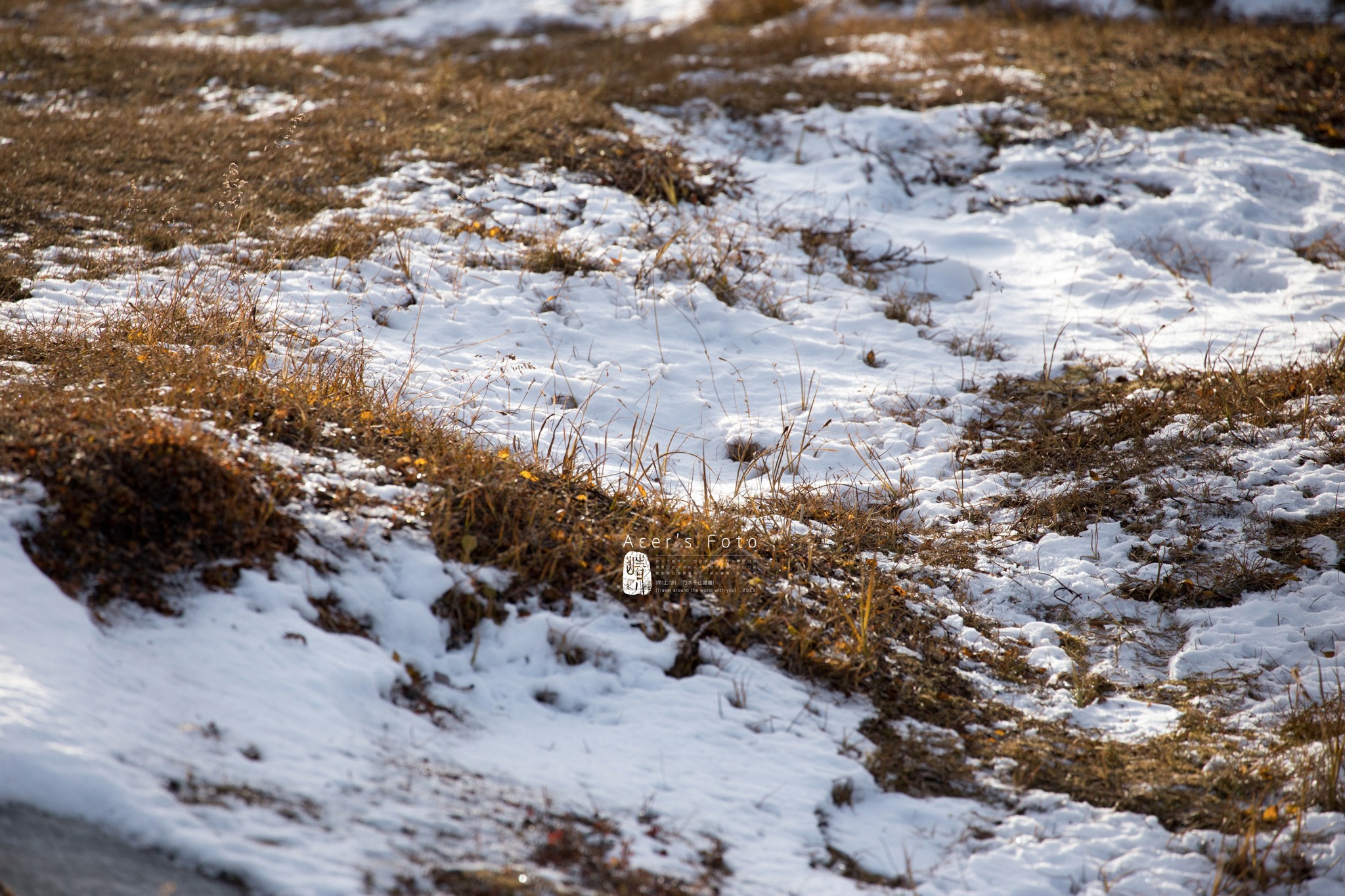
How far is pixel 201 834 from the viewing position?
212cm

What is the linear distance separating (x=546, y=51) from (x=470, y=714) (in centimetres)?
1328

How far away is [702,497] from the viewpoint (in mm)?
4555

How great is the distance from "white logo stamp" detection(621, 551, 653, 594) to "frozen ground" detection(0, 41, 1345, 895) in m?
0.17

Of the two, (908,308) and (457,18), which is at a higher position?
(457,18)

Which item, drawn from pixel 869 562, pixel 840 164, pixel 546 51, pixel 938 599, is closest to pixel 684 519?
pixel 869 562

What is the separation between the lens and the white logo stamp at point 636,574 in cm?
355

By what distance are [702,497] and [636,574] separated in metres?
1.06

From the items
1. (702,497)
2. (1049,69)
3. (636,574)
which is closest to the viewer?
(636,574)

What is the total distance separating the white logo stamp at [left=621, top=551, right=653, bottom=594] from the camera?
3555mm

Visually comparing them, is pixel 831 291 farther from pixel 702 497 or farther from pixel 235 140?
pixel 235 140

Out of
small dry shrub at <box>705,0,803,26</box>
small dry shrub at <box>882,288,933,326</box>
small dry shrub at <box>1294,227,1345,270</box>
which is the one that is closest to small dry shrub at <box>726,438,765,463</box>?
small dry shrub at <box>882,288,933,326</box>

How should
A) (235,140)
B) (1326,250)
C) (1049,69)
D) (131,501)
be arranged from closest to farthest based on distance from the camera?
1. (131,501)
2. (1326,250)
3. (235,140)
4. (1049,69)

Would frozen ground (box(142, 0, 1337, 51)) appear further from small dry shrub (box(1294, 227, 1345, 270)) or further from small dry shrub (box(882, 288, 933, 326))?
Result: small dry shrub (box(882, 288, 933, 326))

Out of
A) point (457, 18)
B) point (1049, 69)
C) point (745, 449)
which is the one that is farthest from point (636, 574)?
point (457, 18)
